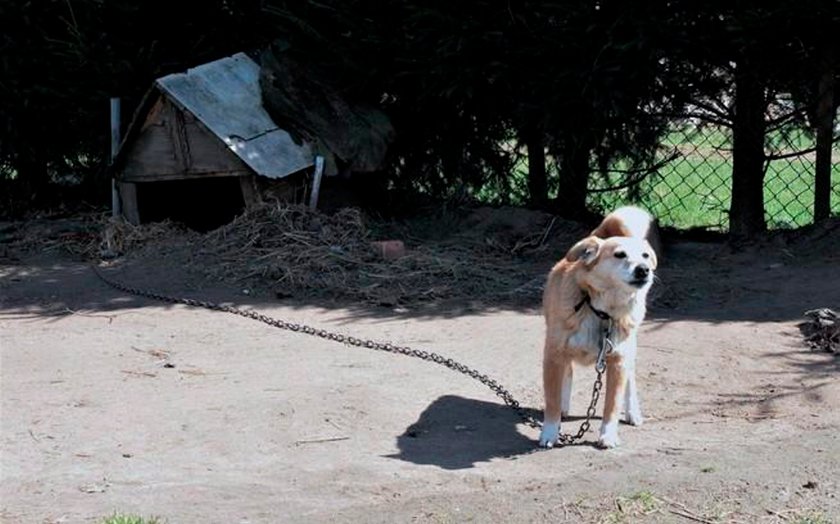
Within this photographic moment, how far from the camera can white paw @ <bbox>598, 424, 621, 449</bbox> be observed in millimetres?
5109

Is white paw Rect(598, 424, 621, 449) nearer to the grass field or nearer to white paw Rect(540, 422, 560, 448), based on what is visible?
white paw Rect(540, 422, 560, 448)

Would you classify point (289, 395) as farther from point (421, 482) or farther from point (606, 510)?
point (606, 510)

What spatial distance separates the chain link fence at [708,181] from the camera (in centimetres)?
925

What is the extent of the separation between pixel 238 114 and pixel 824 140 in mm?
4307

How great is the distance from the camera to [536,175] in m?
9.89

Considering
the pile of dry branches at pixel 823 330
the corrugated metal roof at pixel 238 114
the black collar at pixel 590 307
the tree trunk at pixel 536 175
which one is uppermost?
the corrugated metal roof at pixel 238 114

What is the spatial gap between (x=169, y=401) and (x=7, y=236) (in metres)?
4.71

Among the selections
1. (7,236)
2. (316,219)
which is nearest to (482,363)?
(316,219)

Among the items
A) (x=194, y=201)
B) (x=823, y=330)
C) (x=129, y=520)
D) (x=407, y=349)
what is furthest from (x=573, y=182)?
(x=129, y=520)

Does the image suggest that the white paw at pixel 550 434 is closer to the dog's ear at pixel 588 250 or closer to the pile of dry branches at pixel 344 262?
the dog's ear at pixel 588 250

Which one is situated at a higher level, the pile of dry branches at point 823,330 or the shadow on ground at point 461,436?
the pile of dry branches at point 823,330

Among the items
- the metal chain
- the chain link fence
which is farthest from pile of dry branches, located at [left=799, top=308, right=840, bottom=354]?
the chain link fence

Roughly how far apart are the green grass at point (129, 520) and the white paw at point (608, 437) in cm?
190

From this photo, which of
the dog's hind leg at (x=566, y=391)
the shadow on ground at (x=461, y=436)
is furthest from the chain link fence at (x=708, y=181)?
the shadow on ground at (x=461, y=436)
